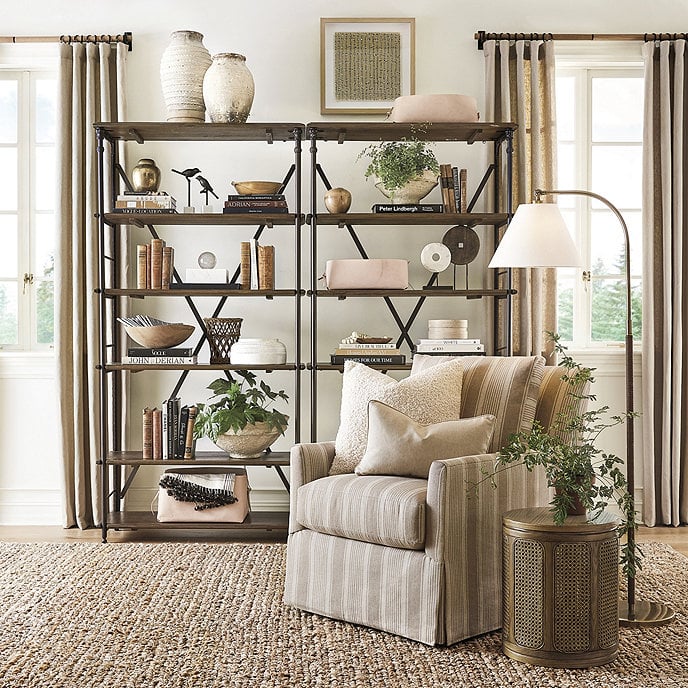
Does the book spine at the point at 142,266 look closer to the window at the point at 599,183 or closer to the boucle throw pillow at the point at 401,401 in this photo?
the boucle throw pillow at the point at 401,401

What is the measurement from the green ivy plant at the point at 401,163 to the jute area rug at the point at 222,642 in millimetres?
1900

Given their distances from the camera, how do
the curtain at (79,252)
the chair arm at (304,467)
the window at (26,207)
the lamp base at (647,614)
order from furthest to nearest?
the window at (26,207) < the curtain at (79,252) < the chair arm at (304,467) < the lamp base at (647,614)

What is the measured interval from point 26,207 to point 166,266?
3.31ft

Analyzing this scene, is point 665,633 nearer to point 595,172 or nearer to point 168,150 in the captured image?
point 595,172

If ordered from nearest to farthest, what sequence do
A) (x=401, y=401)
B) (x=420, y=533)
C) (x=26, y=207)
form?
(x=420, y=533), (x=401, y=401), (x=26, y=207)

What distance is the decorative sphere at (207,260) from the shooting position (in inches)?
179

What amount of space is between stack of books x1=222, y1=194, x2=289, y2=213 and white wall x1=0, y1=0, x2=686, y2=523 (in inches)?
15.0

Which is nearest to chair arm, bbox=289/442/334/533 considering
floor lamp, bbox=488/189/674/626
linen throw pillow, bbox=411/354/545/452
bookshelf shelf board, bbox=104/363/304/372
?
linen throw pillow, bbox=411/354/545/452

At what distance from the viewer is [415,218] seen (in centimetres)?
428

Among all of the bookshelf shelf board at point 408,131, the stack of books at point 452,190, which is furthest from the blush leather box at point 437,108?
the stack of books at point 452,190

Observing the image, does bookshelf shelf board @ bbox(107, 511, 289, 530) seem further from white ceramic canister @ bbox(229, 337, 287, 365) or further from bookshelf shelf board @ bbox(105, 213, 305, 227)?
bookshelf shelf board @ bbox(105, 213, 305, 227)

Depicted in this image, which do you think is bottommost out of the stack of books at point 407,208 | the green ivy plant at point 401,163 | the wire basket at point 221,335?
the wire basket at point 221,335

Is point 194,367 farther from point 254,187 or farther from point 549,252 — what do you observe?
point 549,252

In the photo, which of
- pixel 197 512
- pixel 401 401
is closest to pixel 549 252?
pixel 401 401
